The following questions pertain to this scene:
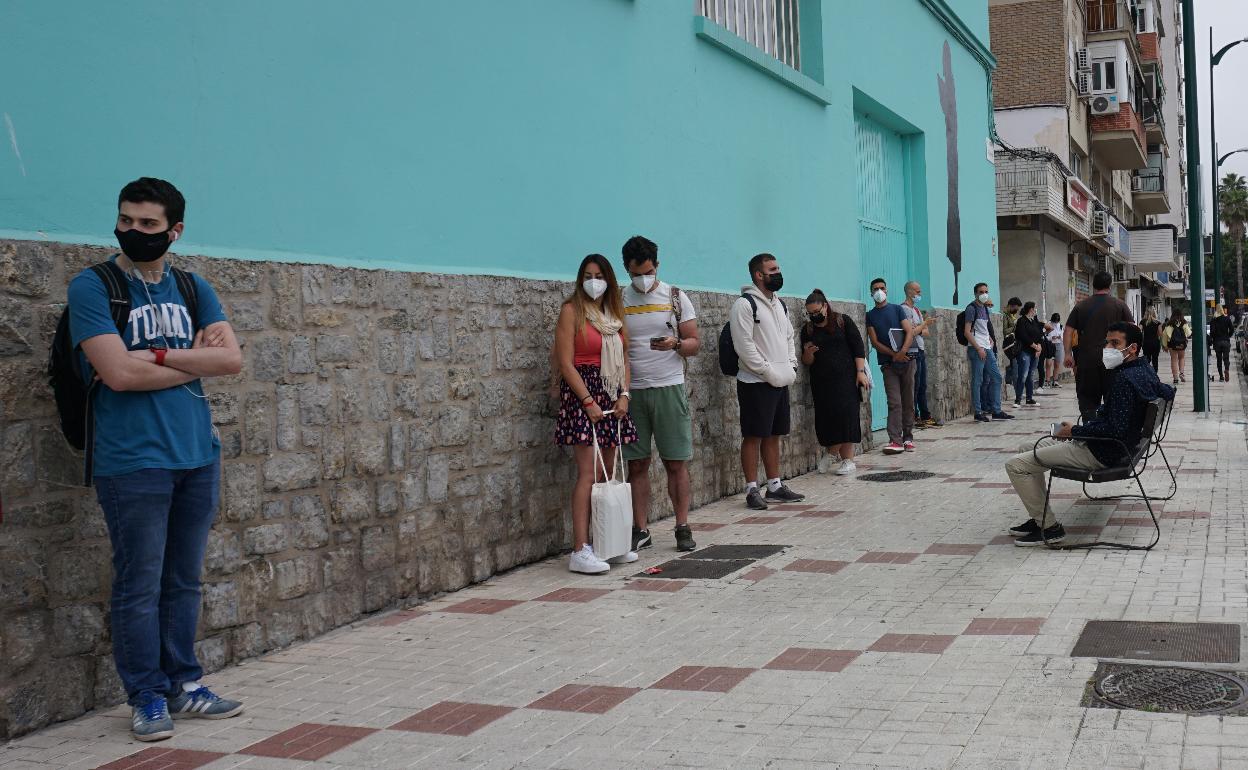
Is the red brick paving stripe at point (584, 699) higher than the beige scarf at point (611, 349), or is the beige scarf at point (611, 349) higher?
the beige scarf at point (611, 349)

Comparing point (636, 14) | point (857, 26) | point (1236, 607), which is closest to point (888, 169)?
point (857, 26)

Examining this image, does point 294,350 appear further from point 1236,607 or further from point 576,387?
point 1236,607

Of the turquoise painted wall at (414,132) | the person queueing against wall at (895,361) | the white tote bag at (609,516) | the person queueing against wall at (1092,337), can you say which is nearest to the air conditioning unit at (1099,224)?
the person queueing against wall at (895,361)

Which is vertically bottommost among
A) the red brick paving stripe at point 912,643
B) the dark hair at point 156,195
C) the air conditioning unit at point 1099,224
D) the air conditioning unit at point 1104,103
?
the red brick paving stripe at point 912,643

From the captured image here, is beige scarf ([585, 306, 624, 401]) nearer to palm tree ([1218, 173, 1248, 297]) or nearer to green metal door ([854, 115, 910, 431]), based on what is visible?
green metal door ([854, 115, 910, 431])

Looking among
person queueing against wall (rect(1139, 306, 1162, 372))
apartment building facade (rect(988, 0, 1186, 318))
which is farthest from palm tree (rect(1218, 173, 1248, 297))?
person queueing against wall (rect(1139, 306, 1162, 372))

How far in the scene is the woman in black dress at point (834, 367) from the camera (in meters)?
11.2

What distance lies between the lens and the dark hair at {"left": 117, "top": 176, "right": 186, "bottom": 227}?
4266mm

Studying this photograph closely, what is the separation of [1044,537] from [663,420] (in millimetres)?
2403

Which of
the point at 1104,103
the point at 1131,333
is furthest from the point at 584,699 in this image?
the point at 1104,103

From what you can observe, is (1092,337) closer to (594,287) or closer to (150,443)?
(594,287)

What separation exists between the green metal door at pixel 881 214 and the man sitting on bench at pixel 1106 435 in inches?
255

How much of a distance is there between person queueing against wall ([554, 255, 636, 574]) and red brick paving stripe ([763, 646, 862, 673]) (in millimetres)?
2037

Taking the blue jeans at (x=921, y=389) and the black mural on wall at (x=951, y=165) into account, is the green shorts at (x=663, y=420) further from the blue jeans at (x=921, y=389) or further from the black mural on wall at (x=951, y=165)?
the black mural on wall at (x=951, y=165)
